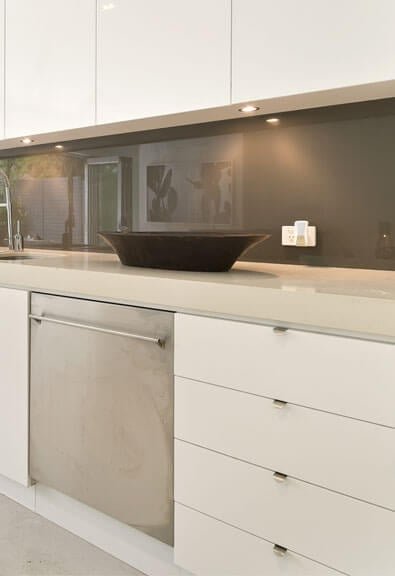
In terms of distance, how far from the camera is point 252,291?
120cm

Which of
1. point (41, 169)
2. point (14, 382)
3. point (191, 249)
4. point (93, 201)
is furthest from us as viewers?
point (41, 169)

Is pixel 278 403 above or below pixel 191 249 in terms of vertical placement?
below

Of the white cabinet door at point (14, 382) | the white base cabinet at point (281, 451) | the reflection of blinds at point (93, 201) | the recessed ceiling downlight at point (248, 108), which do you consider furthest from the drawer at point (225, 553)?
the reflection of blinds at point (93, 201)

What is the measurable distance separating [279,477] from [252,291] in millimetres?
443

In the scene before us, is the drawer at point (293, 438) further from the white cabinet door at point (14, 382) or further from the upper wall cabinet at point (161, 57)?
the upper wall cabinet at point (161, 57)

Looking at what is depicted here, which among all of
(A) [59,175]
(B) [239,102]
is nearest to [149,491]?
(B) [239,102]

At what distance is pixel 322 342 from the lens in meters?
1.12

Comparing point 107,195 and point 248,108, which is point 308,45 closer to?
point 248,108

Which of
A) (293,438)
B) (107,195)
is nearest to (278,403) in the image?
(293,438)

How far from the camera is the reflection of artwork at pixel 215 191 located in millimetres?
2002

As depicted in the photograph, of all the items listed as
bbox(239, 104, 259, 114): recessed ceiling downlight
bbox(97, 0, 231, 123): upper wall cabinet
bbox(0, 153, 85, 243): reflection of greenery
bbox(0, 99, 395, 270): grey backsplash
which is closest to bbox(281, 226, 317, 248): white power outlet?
bbox(0, 99, 395, 270): grey backsplash

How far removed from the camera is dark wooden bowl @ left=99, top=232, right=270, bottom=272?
1.49 m

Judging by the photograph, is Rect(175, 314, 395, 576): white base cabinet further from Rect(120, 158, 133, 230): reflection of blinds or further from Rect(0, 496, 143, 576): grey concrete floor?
Rect(120, 158, 133, 230): reflection of blinds

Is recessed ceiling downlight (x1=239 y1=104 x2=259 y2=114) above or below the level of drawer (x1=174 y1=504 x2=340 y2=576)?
above
